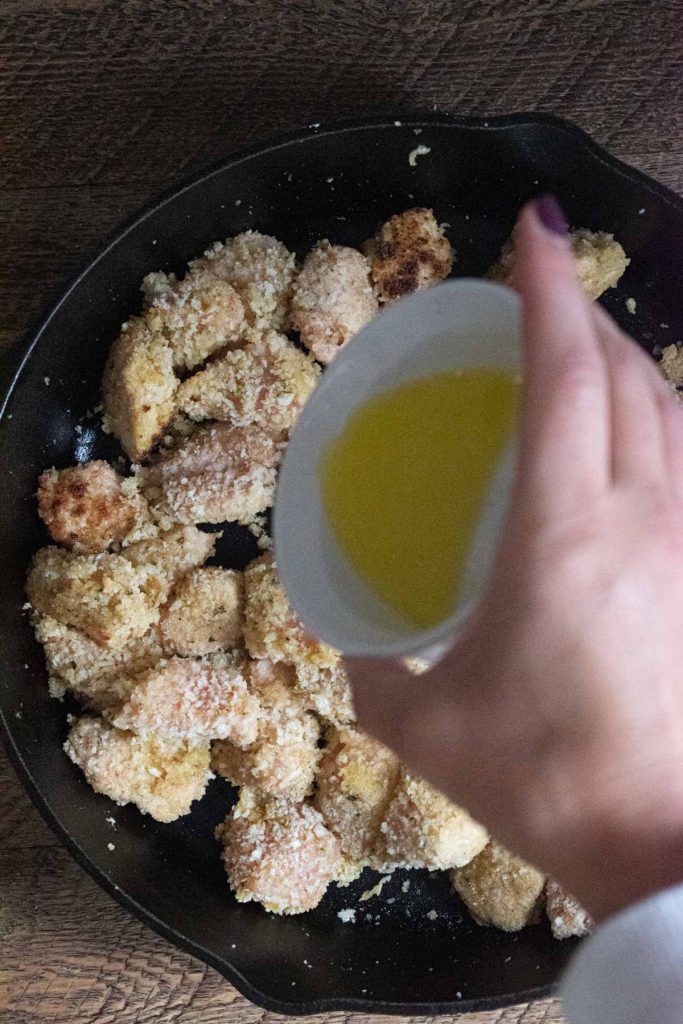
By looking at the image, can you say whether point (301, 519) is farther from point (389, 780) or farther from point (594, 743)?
point (389, 780)

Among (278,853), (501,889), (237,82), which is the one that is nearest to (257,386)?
(237,82)

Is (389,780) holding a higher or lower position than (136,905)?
higher

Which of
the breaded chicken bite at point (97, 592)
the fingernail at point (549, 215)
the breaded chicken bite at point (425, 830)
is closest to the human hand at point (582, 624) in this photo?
the fingernail at point (549, 215)

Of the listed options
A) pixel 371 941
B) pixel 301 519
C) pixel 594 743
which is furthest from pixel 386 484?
pixel 371 941

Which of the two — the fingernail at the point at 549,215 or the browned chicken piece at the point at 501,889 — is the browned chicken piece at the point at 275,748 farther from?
the fingernail at the point at 549,215

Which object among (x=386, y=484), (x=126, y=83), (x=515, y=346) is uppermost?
(x=515, y=346)

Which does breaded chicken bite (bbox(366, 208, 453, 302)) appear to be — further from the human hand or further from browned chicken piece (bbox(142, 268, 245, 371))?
the human hand

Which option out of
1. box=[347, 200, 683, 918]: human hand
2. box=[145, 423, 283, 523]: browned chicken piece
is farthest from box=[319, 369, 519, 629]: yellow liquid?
box=[145, 423, 283, 523]: browned chicken piece
